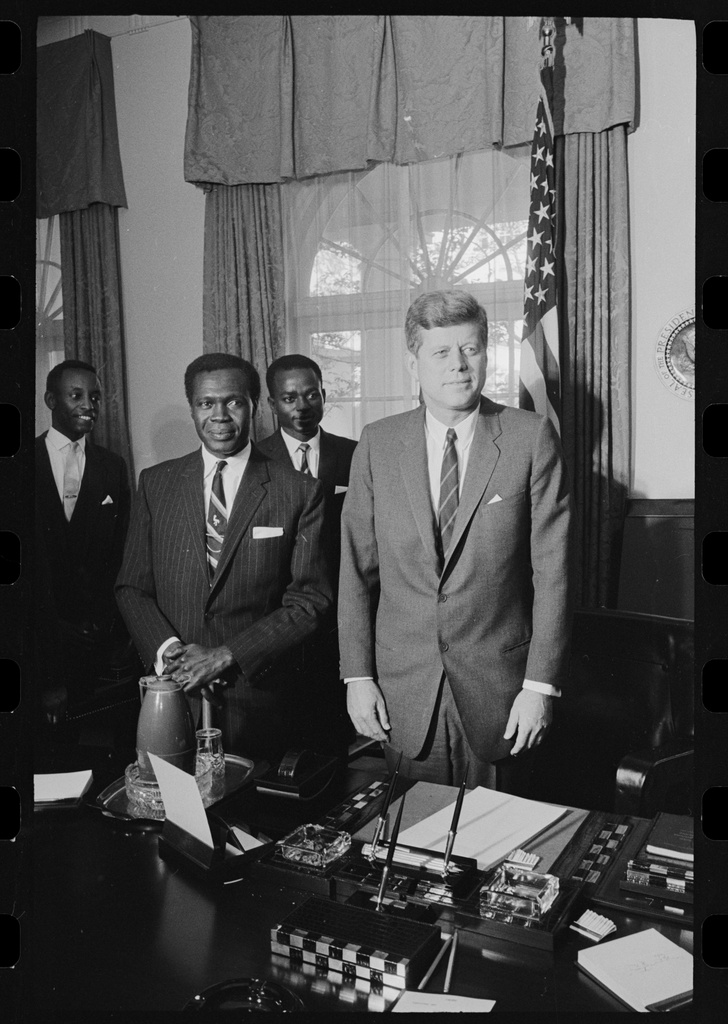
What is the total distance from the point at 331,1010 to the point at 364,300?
1.26m

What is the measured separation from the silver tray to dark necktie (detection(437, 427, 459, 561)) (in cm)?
62

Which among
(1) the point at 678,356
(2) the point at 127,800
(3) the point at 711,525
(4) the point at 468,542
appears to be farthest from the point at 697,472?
(2) the point at 127,800

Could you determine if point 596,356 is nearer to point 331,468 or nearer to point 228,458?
point 331,468

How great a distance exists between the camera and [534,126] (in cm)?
175

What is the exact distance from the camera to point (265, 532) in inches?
65.3

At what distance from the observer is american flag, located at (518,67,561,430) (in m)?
1.65

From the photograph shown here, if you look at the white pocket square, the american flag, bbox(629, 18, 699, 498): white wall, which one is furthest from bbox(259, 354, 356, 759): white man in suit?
bbox(629, 18, 699, 498): white wall

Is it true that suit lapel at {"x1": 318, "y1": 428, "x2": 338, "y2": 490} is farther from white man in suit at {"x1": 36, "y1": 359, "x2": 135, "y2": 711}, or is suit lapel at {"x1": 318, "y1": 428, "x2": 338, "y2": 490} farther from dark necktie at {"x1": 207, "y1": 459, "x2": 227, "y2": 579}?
white man in suit at {"x1": 36, "y1": 359, "x2": 135, "y2": 711}

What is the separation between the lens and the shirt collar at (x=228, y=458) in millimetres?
1635

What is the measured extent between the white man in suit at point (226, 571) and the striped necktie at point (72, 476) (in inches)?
5.3

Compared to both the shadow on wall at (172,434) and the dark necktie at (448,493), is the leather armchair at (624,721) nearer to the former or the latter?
the dark necktie at (448,493)

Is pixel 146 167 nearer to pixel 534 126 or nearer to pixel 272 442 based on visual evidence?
pixel 272 442

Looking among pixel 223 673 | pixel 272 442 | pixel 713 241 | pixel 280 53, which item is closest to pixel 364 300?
pixel 272 442

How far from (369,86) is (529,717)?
1342mm
